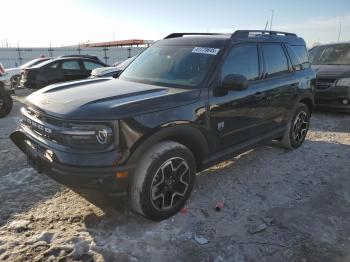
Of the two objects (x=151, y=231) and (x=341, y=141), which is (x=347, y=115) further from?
(x=151, y=231)

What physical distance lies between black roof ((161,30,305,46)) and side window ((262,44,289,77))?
11 cm

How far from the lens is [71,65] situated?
1314 cm

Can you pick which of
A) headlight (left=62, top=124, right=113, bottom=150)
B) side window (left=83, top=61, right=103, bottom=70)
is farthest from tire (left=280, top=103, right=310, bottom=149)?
side window (left=83, top=61, right=103, bottom=70)

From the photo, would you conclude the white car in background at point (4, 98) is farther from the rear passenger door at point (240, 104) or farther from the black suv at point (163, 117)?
the rear passenger door at point (240, 104)

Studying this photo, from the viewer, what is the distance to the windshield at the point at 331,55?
29.4 ft

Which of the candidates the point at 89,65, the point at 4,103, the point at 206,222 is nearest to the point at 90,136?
the point at 206,222

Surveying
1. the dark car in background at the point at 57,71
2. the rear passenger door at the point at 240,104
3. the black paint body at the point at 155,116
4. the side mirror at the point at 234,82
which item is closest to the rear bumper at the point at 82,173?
the black paint body at the point at 155,116

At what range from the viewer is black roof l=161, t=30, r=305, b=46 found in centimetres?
423

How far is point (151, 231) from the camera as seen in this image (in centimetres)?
335

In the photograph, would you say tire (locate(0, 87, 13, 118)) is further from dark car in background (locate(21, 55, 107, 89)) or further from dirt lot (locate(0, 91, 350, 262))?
dark car in background (locate(21, 55, 107, 89))

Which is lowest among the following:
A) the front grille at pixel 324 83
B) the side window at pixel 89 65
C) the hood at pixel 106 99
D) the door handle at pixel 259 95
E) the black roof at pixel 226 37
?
the front grille at pixel 324 83

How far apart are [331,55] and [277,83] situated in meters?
5.44

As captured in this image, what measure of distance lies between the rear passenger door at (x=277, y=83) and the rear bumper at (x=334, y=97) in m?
3.26

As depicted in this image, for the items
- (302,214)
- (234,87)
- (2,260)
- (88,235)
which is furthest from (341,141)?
(2,260)
